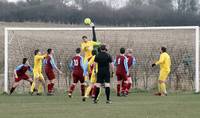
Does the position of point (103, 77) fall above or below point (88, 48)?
below

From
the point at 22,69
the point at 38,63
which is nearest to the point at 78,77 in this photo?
the point at 38,63

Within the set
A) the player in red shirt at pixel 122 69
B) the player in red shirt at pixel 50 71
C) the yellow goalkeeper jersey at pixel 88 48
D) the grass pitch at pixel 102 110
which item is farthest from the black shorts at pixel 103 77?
the player in red shirt at pixel 50 71

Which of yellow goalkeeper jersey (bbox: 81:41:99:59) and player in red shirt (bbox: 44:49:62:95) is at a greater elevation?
yellow goalkeeper jersey (bbox: 81:41:99:59)

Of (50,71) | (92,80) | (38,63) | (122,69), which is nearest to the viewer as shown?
(92,80)

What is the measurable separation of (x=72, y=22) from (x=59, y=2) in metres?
3.80

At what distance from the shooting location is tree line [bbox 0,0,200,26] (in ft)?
114

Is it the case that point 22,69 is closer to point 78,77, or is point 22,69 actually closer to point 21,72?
point 21,72

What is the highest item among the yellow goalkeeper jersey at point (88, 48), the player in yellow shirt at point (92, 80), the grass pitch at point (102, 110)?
the yellow goalkeeper jersey at point (88, 48)

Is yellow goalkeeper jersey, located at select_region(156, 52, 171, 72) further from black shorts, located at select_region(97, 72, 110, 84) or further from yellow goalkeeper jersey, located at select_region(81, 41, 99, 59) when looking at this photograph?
black shorts, located at select_region(97, 72, 110, 84)

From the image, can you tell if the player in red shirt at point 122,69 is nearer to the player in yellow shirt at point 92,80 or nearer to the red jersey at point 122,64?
the red jersey at point 122,64

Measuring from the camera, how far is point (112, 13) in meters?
35.7

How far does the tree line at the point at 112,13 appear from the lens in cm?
3472

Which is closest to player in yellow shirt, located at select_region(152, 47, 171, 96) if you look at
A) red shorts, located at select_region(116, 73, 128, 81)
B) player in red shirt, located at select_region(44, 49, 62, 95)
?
red shorts, located at select_region(116, 73, 128, 81)

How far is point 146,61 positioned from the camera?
33.2m
